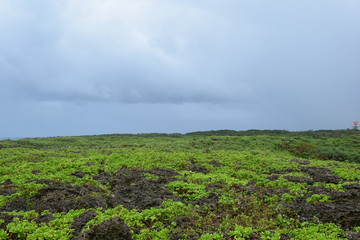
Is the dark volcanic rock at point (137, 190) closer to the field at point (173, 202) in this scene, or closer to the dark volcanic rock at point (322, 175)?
the field at point (173, 202)

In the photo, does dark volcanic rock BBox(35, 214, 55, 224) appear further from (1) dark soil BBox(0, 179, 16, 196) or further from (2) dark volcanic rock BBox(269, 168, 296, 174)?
(2) dark volcanic rock BBox(269, 168, 296, 174)

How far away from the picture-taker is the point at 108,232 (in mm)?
10094

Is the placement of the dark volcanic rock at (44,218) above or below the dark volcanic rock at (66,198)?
below

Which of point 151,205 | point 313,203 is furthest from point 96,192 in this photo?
point 313,203

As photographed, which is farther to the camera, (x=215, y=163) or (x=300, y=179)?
(x=215, y=163)

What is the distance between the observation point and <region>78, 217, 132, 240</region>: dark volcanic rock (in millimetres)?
9992

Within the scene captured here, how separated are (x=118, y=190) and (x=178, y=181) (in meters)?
3.84

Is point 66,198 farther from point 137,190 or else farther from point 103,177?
point 103,177

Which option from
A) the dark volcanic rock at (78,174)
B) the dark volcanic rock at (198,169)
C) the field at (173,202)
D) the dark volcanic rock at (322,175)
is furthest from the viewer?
the dark volcanic rock at (198,169)

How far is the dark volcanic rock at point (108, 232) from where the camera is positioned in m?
9.99

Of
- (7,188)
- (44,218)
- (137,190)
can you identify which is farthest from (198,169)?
(7,188)

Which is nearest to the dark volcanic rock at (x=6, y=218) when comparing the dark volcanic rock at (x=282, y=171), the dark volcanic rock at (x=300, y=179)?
the dark volcanic rock at (x=300, y=179)

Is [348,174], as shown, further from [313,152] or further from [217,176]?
[313,152]

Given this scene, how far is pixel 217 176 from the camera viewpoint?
63.6 ft
